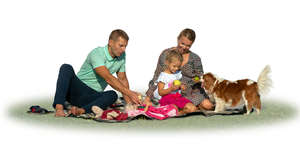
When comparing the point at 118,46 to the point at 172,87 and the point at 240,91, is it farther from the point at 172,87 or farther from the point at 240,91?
the point at 240,91

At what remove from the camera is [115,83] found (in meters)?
7.80

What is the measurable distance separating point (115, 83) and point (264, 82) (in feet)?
8.17

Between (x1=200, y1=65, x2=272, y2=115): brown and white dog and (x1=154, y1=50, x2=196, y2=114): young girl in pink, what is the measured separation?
1.58 feet

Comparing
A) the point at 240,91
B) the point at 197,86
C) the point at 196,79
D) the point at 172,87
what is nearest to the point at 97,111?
the point at 172,87

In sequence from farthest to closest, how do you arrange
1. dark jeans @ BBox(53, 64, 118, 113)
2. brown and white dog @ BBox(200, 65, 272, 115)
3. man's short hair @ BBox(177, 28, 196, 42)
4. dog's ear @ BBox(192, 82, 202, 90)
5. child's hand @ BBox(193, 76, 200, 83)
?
dog's ear @ BBox(192, 82, 202, 90), child's hand @ BBox(193, 76, 200, 83), man's short hair @ BBox(177, 28, 196, 42), dark jeans @ BBox(53, 64, 118, 113), brown and white dog @ BBox(200, 65, 272, 115)

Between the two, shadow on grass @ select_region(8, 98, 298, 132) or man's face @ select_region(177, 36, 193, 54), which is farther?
man's face @ select_region(177, 36, 193, 54)

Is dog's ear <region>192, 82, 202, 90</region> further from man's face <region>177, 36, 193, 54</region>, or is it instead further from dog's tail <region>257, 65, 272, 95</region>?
dog's tail <region>257, 65, 272, 95</region>

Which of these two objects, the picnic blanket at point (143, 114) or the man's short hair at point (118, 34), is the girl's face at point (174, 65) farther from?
the man's short hair at point (118, 34)

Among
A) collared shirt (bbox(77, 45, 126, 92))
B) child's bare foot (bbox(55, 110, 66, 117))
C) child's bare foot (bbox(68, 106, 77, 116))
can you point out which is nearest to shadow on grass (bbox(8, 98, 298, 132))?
child's bare foot (bbox(55, 110, 66, 117))

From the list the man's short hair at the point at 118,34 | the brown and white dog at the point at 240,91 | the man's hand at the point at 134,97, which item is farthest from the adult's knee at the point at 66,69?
the brown and white dog at the point at 240,91

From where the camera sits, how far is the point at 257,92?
783cm

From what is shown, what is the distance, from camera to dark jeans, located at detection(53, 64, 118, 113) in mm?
7926

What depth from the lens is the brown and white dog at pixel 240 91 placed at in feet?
25.6

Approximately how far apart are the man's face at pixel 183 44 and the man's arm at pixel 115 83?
1.26m
